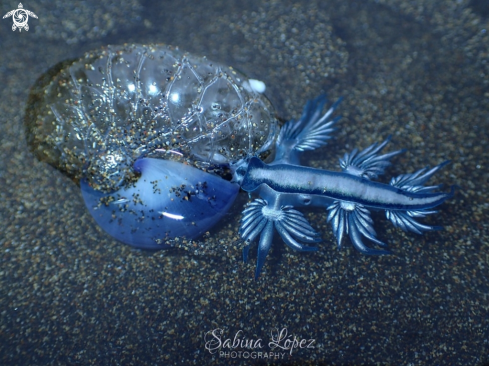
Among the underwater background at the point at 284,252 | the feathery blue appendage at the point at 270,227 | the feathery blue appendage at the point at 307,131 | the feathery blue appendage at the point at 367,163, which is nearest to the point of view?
the underwater background at the point at 284,252

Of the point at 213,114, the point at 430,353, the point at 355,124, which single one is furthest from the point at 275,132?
the point at 430,353

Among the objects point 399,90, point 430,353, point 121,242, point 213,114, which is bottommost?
point 121,242

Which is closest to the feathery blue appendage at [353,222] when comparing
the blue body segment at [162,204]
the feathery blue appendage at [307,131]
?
the feathery blue appendage at [307,131]

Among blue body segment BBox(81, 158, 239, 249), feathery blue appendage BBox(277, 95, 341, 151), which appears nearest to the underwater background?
blue body segment BBox(81, 158, 239, 249)

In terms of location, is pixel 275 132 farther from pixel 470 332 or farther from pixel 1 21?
pixel 1 21

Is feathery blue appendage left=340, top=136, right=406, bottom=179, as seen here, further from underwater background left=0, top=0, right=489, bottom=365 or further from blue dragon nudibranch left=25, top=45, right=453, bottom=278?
underwater background left=0, top=0, right=489, bottom=365

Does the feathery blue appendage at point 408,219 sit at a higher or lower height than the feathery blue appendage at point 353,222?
higher

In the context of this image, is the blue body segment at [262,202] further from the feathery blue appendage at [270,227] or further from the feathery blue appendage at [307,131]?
the feathery blue appendage at [307,131]
